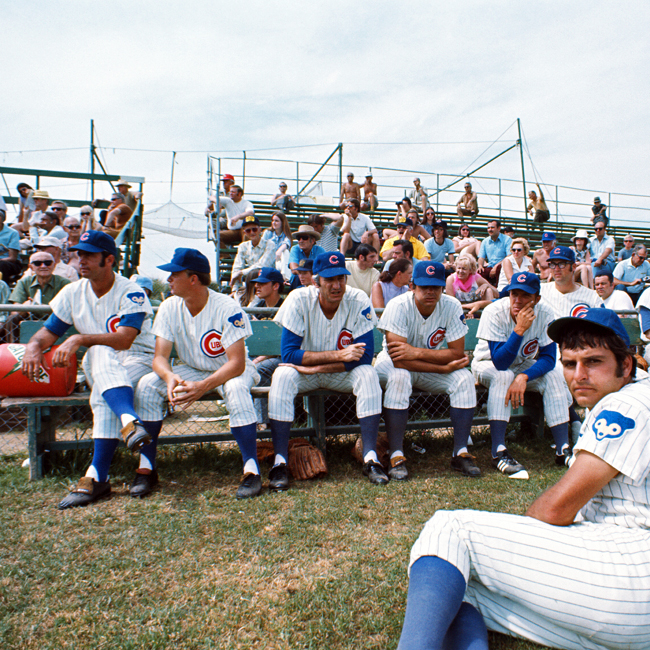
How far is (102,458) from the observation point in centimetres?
314

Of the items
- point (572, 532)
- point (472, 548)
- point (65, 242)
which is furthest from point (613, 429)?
point (65, 242)

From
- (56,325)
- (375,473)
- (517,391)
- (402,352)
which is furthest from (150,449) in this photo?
(517,391)

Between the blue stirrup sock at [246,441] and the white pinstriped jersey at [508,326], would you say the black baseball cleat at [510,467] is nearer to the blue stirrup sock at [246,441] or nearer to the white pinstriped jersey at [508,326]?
the white pinstriped jersey at [508,326]

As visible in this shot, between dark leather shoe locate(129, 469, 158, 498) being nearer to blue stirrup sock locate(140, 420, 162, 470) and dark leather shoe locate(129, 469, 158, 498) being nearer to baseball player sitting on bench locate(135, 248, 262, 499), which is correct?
blue stirrup sock locate(140, 420, 162, 470)

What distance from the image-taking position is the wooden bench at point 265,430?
135 inches

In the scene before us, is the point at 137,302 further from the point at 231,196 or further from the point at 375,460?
the point at 231,196

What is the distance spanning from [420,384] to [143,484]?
7.30 feet

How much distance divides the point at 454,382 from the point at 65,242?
260 inches

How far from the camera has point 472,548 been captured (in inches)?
63.9

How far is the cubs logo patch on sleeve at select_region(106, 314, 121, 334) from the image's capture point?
3.62m

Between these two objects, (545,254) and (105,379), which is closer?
(105,379)

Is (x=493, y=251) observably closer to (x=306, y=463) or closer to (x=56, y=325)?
(x=306, y=463)

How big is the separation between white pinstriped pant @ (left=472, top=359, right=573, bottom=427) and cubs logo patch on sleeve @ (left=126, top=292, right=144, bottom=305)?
279 centimetres

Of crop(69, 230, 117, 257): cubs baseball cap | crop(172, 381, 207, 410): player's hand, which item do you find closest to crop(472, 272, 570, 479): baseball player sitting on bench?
crop(172, 381, 207, 410): player's hand
